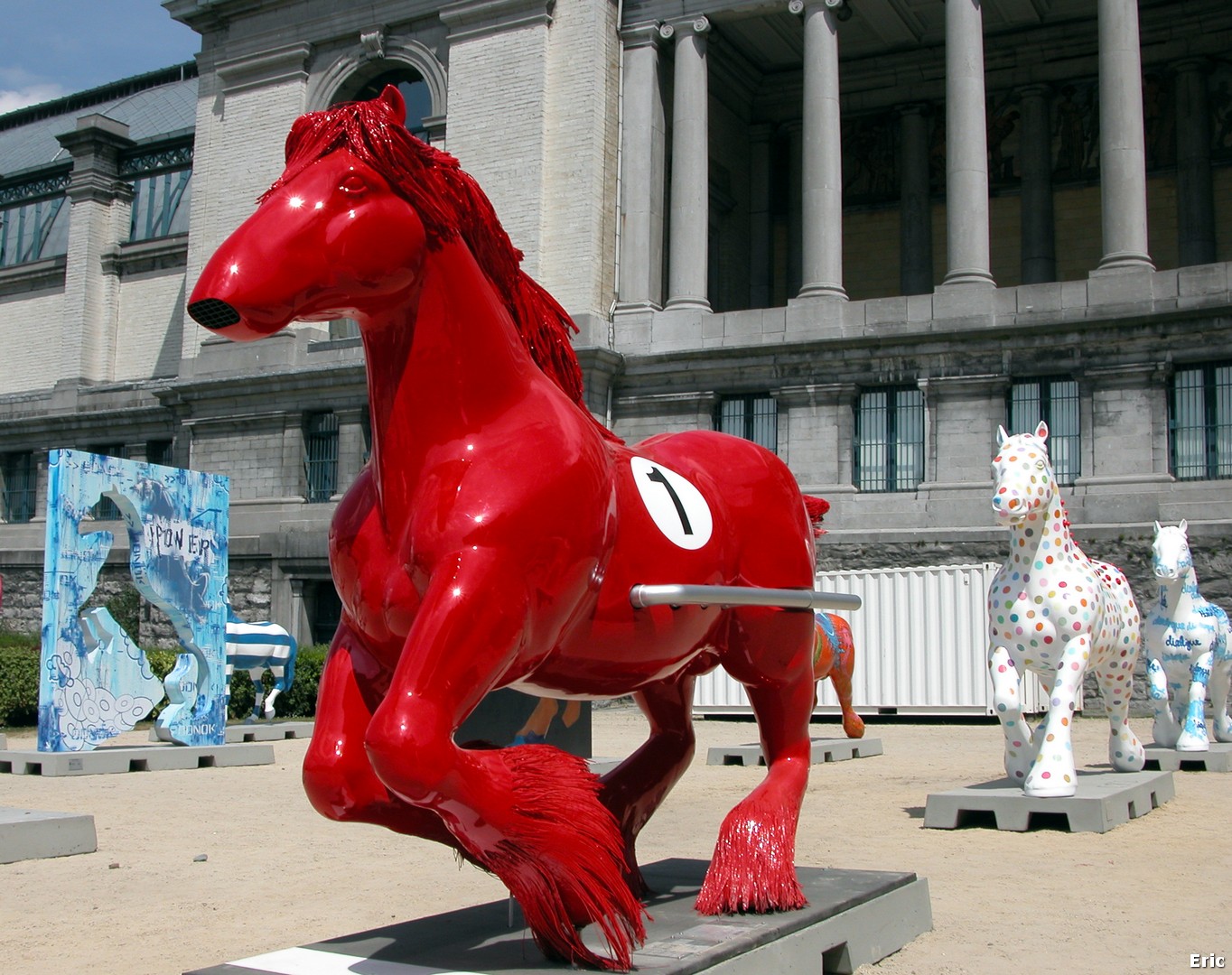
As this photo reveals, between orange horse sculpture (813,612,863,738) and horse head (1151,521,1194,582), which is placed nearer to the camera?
horse head (1151,521,1194,582)

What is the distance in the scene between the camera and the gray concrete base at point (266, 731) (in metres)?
16.8

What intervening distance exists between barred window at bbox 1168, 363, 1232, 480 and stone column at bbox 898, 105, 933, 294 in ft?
33.5

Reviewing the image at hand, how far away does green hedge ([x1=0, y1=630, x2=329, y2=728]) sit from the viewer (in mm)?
18984

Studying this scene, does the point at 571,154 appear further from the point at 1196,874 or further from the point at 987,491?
the point at 1196,874

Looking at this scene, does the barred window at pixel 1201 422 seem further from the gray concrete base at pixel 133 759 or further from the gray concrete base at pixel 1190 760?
the gray concrete base at pixel 133 759

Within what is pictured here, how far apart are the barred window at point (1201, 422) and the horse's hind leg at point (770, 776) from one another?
1911 cm

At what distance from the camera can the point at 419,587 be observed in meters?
3.92

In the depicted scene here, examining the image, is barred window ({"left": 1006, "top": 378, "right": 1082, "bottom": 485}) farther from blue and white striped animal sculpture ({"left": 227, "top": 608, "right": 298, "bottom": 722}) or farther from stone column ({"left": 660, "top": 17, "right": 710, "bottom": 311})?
blue and white striped animal sculpture ({"left": 227, "top": 608, "right": 298, "bottom": 722})

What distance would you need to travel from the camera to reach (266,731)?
56.6 feet

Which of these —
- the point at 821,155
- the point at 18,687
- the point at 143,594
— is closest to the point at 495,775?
the point at 143,594

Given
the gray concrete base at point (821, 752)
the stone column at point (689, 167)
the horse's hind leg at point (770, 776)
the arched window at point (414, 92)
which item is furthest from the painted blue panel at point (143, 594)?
the arched window at point (414, 92)

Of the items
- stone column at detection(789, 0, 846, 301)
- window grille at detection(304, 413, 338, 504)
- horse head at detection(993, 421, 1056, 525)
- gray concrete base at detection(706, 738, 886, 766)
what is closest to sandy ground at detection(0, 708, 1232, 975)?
gray concrete base at detection(706, 738, 886, 766)

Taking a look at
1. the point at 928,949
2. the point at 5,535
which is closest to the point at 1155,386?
the point at 928,949

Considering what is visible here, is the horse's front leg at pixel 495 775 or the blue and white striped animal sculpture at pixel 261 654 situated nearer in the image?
the horse's front leg at pixel 495 775
